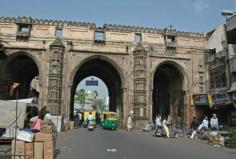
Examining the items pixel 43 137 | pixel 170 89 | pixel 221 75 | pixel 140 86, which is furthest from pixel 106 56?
pixel 43 137

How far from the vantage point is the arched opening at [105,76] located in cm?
3195

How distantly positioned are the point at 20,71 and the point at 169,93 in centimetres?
1644

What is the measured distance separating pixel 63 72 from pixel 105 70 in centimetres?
801

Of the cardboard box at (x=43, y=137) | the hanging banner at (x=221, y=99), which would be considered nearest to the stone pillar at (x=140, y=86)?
the hanging banner at (x=221, y=99)

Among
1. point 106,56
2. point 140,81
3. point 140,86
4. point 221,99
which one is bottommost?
point 221,99

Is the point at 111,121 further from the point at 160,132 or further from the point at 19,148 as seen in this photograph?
the point at 19,148

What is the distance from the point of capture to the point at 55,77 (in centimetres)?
2730

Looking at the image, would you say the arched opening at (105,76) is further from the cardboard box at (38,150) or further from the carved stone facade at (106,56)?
the cardboard box at (38,150)

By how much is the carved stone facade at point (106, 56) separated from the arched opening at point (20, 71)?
0.38 ft

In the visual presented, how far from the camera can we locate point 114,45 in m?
29.6

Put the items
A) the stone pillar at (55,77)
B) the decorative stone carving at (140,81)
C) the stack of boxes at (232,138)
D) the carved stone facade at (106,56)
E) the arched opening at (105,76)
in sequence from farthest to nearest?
1. the arched opening at (105,76)
2. the decorative stone carving at (140,81)
3. the carved stone facade at (106,56)
4. the stone pillar at (55,77)
5. the stack of boxes at (232,138)

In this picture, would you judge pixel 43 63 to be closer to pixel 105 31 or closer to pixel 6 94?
pixel 6 94

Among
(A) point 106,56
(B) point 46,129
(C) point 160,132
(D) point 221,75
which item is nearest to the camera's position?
(B) point 46,129

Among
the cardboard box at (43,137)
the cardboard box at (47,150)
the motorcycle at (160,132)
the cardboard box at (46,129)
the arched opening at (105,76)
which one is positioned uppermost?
the arched opening at (105,76)
